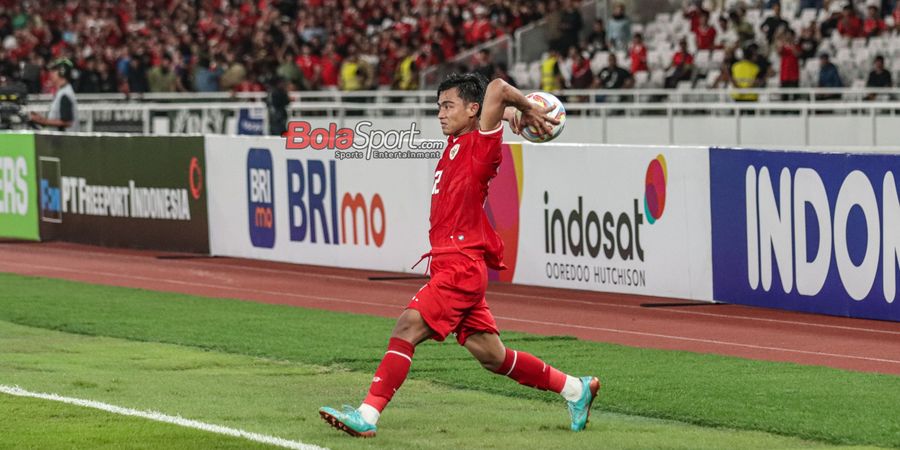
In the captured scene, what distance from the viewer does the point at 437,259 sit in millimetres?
8461

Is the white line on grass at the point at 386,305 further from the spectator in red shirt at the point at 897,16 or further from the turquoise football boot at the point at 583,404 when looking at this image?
the spectator in red shirt at the point at 897,16

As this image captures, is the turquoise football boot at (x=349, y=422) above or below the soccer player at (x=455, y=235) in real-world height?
below

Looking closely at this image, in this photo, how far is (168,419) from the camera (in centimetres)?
910

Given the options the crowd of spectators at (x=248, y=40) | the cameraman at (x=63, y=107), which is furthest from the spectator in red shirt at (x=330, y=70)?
the cameraman at (x=63, y=107)

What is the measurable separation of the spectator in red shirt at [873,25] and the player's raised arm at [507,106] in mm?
20459

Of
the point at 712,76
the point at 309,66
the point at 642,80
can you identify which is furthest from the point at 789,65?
the point at 309,66

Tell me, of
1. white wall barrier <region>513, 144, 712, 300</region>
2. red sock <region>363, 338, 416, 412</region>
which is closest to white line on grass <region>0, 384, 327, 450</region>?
red sock <region>363, 338, 416, 412</region>

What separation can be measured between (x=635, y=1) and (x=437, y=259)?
2649 centimetres

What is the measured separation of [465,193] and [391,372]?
0.96 meters

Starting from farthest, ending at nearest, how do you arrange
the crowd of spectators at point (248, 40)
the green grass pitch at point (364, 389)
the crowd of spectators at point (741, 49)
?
1. the crowd of spectators at point (248, 40)
2. the crowd of spectators at point (741, 49)
3. the green grass pitch at point (364, 389)

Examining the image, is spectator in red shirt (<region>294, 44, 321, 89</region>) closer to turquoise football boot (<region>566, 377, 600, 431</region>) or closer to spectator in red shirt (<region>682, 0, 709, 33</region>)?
spectator in red shirt (<region>682, 0, 709, 33</region>)

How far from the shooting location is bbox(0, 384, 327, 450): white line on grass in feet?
27.3

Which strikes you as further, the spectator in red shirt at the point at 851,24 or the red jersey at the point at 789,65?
the spectator in red shirt at the point at 851,24

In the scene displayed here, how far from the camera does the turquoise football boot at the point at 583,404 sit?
8.67 meters
